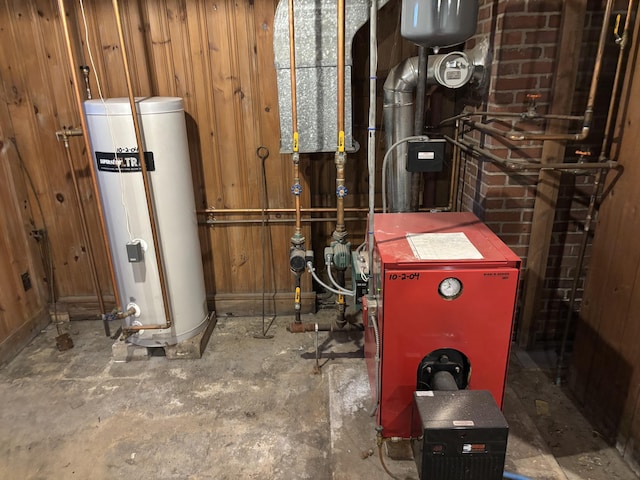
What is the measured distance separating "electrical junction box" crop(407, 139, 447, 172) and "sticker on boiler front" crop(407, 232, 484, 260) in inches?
12.7

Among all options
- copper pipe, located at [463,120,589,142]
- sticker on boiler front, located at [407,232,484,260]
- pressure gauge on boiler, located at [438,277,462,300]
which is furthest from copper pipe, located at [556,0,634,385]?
pressure gauge on boiler, located at [438,277,462,300]

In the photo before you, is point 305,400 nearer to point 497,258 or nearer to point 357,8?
point 497,258

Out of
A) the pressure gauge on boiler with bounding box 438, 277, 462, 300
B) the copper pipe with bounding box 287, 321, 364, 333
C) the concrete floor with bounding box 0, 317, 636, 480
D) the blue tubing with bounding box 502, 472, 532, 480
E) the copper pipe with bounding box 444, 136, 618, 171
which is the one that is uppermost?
the copper pipe with bounding box 444, 136, 618, 171

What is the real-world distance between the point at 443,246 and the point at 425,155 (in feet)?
1.52

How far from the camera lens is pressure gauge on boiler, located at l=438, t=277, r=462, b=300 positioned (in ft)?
5.09

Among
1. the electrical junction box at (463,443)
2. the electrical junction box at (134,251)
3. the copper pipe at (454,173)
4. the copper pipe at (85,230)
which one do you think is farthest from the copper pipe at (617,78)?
the copper pipe at (85,230)

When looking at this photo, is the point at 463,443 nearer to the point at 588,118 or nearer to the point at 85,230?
the point at 588,118

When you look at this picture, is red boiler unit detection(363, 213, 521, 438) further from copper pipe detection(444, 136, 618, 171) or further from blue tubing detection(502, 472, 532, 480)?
copper pipe detection(444, 136, 618, 171)

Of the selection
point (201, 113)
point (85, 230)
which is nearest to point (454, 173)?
point (201, 113)

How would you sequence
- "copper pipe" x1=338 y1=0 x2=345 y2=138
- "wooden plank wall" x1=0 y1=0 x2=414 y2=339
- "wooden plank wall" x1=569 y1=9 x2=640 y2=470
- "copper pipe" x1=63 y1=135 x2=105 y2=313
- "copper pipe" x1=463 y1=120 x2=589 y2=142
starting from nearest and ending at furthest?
"wooden plank wall" x1=569 y1=9 x2=640 y2=470 < "copper pipe" x1=463 y1=120 x2=589 y2=142 < "copper pipe" x1=338 y1=0 x2=345 y2=138 < "wooden plank wall" x1=0 y1=0 x2=414 y2=339 < "copper pipe" x1=63 y1=135 x2=105 y2=313

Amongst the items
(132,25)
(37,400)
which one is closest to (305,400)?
(37,400)

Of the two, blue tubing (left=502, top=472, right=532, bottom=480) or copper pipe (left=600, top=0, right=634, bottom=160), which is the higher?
copper pipe (left=600, top=0, right=634, bottom=160)

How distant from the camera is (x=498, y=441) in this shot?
1343mm

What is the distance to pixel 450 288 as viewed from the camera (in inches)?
61.6
